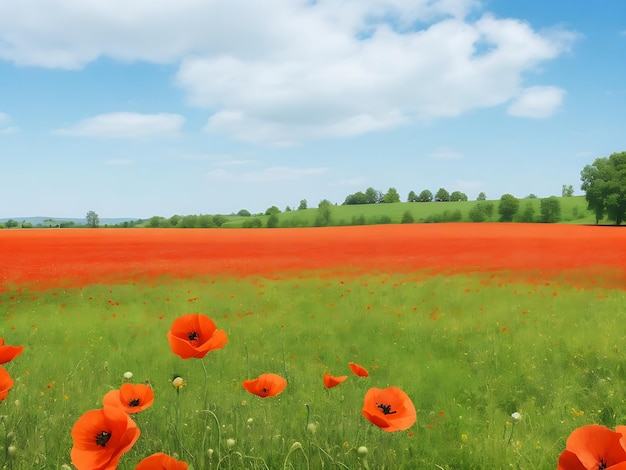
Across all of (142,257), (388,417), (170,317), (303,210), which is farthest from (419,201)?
(388,417)

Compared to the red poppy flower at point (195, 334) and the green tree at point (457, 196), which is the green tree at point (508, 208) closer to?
the green tree at point (457, 196)

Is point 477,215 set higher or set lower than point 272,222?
higher

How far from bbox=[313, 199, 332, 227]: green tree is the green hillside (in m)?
0.49

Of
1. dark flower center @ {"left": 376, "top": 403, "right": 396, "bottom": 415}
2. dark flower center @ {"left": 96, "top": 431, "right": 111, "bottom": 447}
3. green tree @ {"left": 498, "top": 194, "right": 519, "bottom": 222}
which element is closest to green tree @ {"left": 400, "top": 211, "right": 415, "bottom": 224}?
green tree @ {"left": 498, "top": 194, "right": 519, "bottom": 222}

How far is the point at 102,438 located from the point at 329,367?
5.46 m

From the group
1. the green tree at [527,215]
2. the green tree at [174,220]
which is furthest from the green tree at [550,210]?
the green tree at [174,220]

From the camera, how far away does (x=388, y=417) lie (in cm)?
200

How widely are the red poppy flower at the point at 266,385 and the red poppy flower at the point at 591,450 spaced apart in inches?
53.3

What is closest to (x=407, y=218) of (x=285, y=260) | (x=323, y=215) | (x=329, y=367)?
(x=323, y=215)

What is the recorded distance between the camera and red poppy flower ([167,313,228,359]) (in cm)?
208

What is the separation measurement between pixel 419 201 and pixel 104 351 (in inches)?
3587

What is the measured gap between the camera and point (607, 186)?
185 ft

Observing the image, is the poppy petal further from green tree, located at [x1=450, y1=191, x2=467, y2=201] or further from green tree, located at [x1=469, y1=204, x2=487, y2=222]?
green tree, located at [x1=450, y1=191, x2=467, y2=201]

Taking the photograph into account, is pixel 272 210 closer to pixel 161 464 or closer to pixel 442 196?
pixel 442 196
